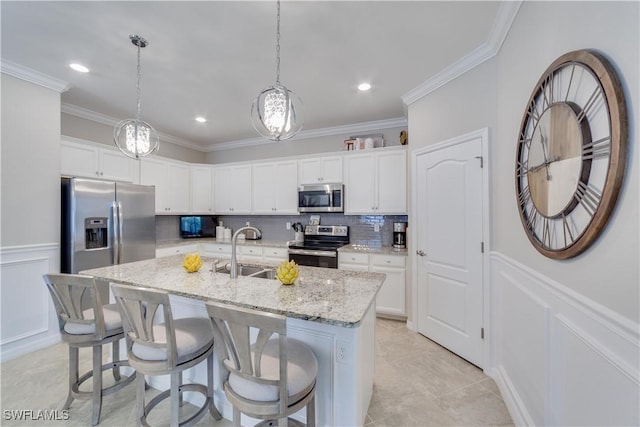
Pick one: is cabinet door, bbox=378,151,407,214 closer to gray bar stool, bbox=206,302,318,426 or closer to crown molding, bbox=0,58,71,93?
gray bar stool, bbox=206,302,318,426

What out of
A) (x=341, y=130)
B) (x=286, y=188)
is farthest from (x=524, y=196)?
(x=286, y=188)

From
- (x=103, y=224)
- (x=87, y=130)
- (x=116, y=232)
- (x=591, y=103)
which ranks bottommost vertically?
(x=116, y=232)

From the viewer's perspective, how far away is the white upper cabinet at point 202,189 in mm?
4863

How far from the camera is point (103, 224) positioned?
10.2 ft

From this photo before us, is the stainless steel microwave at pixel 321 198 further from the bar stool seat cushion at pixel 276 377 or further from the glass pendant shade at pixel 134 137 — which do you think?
the bar stool seat cushion at pixel 276 377

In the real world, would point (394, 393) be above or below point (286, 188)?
below

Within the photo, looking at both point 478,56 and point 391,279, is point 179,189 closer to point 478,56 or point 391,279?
point 391,279

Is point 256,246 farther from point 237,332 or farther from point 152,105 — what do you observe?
point 237,332

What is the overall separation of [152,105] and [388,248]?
3679 millimetres

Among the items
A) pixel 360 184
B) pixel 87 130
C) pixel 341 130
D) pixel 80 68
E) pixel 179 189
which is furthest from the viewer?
pixel 179 189

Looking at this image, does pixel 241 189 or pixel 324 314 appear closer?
pixel 324 314

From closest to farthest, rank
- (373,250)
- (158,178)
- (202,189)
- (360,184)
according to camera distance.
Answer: (373,250) < (360,184) < (158,178) < (202,189)

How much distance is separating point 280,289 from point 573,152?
62.4 inches

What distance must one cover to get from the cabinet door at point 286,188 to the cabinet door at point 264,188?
62mm
